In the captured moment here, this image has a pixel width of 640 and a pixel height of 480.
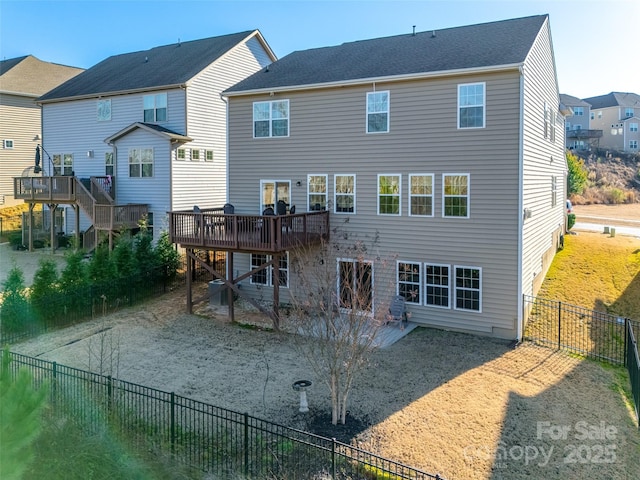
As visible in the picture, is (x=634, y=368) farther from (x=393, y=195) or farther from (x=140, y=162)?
(x=140, y=162)

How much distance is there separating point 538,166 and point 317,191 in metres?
7.57

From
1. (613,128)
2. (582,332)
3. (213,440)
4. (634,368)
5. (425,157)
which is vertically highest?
(613,128)

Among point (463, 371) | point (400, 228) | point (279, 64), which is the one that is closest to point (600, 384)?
point (463, 371)

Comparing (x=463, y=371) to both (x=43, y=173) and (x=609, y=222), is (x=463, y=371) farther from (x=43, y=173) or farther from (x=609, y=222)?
(x=609, y=222)

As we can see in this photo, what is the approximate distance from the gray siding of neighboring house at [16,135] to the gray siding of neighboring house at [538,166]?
29967mm

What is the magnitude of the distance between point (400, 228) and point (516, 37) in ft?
23.0

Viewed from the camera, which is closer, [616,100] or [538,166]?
[538,166]

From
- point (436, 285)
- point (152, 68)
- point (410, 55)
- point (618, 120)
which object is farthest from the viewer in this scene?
point (618, 120)

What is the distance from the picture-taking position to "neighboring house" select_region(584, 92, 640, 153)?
229ft

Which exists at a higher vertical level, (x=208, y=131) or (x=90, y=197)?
(x=208, y=131)

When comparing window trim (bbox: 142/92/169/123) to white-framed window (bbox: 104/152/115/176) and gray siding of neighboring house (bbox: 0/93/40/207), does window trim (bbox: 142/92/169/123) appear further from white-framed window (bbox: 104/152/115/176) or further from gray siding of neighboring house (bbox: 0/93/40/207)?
gray siding of neighboring house (bbox: 0/93/40/207)

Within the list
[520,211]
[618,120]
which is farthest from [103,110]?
[618,120]

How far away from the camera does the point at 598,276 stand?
20141 millimetres

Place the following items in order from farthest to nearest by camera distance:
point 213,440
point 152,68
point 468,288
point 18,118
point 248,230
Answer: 1. point 18,118
2. point 152,68
3. point 248,230
4. point 468,288
5. point 213,440
